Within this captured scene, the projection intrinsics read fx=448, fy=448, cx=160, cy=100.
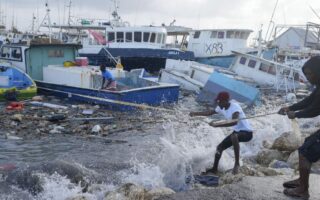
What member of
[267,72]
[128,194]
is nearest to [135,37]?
[267,72]

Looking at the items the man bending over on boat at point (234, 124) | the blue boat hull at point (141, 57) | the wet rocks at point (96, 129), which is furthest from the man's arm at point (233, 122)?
the blue boat hull at point (141, 57)

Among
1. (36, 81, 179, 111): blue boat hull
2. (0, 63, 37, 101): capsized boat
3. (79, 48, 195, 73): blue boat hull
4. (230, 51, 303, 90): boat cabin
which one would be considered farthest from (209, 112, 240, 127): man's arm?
(79, 48, 195, 73): blue boat hull

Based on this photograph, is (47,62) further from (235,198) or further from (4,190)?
(235,198)

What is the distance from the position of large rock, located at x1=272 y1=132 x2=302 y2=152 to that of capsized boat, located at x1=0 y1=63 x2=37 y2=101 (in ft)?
38.7

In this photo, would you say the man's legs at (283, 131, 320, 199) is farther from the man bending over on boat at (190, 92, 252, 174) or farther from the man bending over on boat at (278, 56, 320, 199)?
the man bending over on boat at (190, 92, 252, 174)

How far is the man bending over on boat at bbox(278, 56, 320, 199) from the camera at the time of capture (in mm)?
5270

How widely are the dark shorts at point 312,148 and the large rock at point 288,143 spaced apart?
4139 millimetres

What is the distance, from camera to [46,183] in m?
7.48

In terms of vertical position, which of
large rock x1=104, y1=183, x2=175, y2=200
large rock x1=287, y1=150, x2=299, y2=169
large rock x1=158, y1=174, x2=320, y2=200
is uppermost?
large rock x1=158, y1=174, x2=320, y2=200

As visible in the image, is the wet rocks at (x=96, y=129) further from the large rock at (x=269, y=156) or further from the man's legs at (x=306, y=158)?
the man's legs at (x=306, y=158)

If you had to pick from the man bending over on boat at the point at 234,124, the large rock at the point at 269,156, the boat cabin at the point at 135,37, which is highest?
the boat cabin at the point at 135,37

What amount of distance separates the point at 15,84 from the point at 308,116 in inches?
617

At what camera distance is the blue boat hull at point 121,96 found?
55.4 feet

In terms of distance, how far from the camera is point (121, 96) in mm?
16766
